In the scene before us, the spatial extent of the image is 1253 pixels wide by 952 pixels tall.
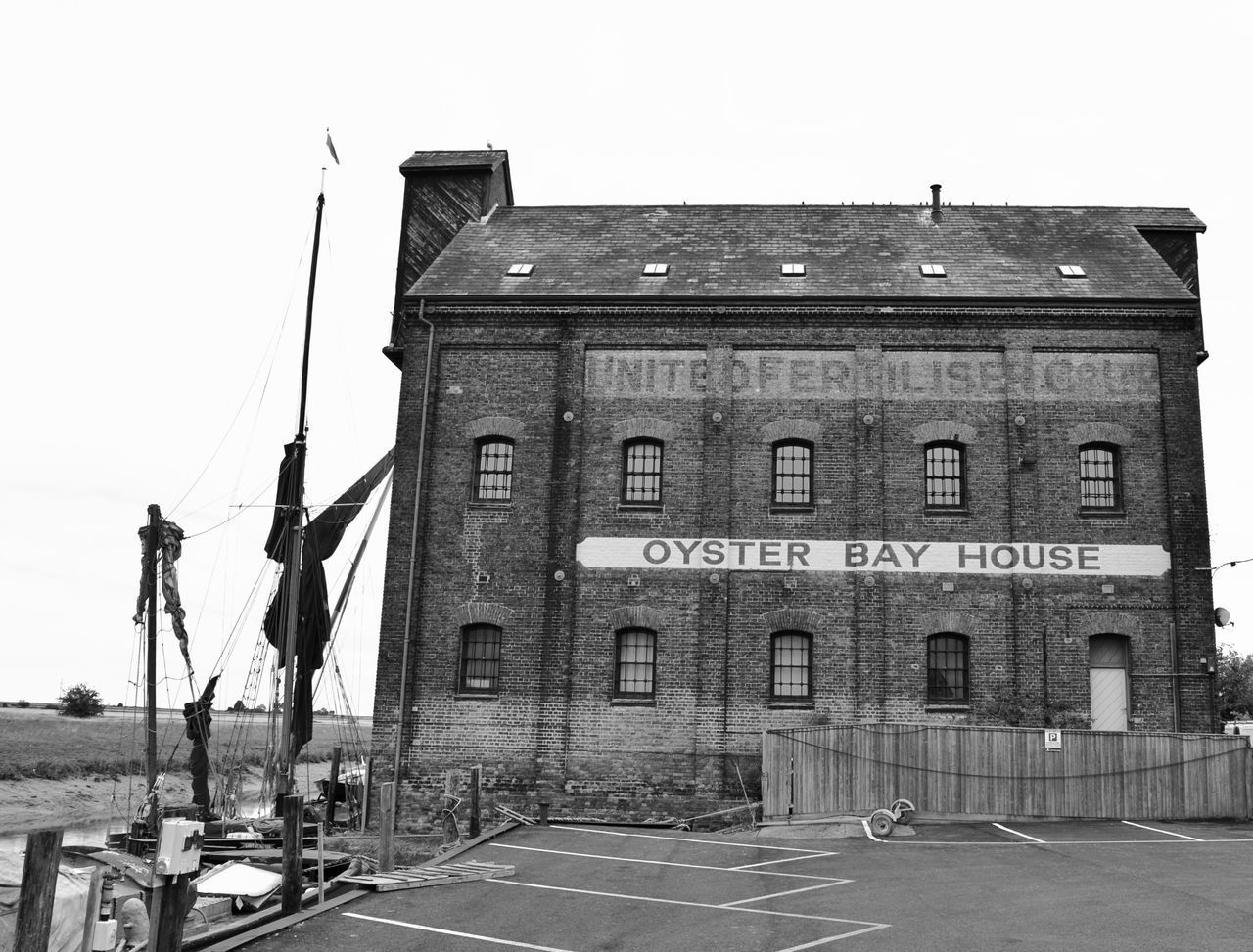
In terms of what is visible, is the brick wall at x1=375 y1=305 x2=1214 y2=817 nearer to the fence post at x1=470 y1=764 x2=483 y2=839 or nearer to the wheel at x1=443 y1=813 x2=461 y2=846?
the fence post at x1=470 y1=764 x2=483 y2=839

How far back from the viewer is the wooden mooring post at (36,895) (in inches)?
367

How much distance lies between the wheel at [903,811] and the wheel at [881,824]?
16.5 inches

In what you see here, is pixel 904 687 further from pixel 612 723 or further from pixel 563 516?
pixel 563 516

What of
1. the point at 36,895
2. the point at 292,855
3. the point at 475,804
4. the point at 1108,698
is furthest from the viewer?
the point at 1108,698

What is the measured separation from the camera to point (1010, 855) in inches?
663

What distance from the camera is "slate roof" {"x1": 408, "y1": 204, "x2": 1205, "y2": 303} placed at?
25.2m

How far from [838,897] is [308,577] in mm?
15746

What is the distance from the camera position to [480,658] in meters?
24.2

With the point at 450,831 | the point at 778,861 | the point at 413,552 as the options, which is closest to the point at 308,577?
the point at 413,552

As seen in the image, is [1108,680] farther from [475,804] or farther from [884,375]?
[475,804]

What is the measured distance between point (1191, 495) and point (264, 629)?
19875mm

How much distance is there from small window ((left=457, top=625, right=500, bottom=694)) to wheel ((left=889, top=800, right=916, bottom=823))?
840 cm

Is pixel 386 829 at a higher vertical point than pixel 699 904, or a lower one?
higher

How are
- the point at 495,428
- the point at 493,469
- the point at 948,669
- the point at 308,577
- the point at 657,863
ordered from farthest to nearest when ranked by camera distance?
the point at 308,577
the point at 493,469
the point at 495,428
the point at 948,669
the point at 657,863
